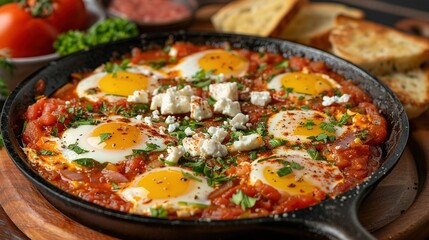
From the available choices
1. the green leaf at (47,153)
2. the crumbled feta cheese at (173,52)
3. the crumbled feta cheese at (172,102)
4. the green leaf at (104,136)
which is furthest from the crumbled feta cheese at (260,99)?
the green leaf at (47,153)

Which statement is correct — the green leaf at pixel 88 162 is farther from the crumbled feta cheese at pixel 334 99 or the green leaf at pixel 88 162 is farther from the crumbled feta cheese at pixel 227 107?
the crumbled feta cheese at pixel 334 99

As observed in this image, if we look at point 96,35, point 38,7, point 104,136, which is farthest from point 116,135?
point 38,7

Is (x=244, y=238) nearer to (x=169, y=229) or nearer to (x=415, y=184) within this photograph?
(x=169, y=229)

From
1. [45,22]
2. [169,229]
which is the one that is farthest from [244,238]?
[45,22]

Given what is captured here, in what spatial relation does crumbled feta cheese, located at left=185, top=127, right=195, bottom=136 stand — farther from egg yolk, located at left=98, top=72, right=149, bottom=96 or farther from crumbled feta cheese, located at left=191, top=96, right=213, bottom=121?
egg yolk, located at left=98, top=72, right=149, bottom=96

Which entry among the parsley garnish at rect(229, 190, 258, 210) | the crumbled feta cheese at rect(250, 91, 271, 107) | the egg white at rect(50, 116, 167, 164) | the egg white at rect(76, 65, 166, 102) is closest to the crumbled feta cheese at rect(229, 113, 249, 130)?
the crumbled feta cheese at rect(250, 91, 271, 107)

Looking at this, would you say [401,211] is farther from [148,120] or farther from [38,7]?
[38,7]
